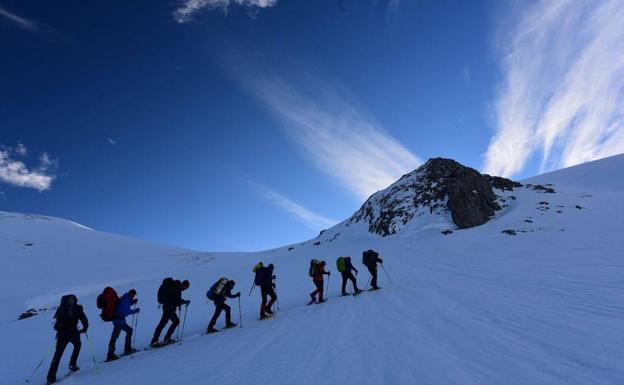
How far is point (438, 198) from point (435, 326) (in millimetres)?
26401

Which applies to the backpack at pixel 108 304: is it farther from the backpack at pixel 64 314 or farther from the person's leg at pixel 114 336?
the backpack at pixel 64 314

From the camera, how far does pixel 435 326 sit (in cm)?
699

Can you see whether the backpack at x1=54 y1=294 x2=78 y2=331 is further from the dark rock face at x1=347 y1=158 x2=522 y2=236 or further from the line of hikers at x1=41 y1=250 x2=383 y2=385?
the dark rock face at x1=347 y1=158 x2=522 y2=236

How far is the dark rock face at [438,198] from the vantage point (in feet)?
93.0

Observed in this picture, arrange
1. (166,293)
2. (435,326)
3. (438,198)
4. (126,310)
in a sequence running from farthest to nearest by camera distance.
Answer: (438,198) → (166,293) → (126,310) → (435,326)

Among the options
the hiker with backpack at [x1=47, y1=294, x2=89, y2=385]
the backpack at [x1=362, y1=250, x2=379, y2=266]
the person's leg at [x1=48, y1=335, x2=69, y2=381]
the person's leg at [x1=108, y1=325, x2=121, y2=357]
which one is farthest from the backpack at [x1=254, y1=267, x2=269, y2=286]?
the person's leg at [x1=48, y1=335, x2=69, y2=381]

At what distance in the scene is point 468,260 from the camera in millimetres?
16031

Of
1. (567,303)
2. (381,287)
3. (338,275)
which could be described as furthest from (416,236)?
(567,303)

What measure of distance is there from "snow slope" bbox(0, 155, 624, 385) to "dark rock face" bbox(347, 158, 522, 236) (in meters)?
4.58

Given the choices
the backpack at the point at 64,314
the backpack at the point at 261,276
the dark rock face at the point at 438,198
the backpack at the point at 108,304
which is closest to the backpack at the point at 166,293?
the backpack at the point at 108,304

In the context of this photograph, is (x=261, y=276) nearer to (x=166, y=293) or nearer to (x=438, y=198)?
(x=166, y=293)

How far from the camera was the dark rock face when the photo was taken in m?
28.3

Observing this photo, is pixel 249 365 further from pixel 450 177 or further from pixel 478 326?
pixel 450 177

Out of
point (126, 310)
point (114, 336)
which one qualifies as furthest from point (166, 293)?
point (114, 336)
